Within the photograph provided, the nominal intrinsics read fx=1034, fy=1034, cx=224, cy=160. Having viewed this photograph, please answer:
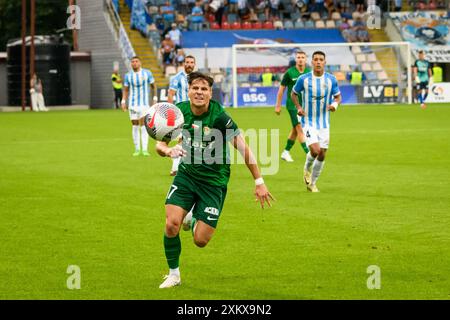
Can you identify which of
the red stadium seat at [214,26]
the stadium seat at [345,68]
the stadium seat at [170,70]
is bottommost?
the stadium seat at [170,70]

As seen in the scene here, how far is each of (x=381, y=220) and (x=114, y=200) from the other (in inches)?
171

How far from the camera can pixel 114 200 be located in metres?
15.3

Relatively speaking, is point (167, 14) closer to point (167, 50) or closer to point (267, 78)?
point (167, 50)

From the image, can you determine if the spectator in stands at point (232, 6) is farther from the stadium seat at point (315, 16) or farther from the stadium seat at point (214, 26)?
the stadium seat at point (315, 16)

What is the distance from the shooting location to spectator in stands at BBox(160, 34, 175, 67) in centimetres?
5266

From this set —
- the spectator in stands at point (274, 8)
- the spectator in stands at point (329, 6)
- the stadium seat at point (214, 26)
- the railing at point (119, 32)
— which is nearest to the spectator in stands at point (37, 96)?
the railing at point (119, 32)

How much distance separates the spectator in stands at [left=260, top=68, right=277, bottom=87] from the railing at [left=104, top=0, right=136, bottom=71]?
7.40 metres

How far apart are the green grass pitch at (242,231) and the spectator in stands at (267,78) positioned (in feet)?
82.0

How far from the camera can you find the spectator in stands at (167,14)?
2183 inches

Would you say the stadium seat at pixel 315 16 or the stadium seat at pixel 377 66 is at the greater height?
the stadium seat at pixel 315 16

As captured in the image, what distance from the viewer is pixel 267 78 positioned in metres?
48.8

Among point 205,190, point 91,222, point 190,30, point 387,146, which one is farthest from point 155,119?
point 190,30

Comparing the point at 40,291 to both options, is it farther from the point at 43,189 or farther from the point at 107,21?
the point at 107,21

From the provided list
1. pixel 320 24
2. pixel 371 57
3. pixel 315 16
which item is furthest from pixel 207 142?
pixel 315 16
